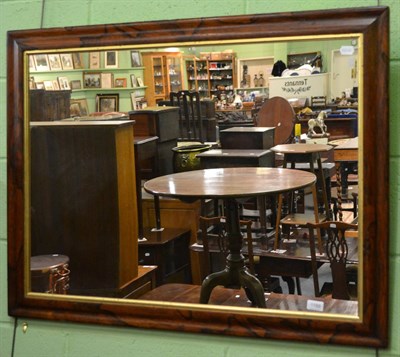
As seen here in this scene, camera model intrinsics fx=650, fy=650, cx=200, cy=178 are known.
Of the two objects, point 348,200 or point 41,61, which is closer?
point 348,200

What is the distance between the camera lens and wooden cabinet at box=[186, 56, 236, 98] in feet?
5.10

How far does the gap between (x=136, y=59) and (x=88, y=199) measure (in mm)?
383

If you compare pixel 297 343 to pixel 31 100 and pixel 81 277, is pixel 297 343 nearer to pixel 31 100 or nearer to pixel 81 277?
pixel 81 277

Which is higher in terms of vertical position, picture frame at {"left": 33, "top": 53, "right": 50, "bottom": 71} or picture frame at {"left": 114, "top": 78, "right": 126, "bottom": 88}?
picture frame at {"left": 33, "top": 53, "right": 50, "bottom": 71}

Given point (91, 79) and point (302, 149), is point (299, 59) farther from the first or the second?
point (91, 79)

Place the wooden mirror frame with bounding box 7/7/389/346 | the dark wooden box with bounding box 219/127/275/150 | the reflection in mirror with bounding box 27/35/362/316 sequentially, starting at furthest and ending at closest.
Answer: the dark wooden box with bounding box 219/127/275/150 → the reflection in mirror with bounding box 27/35/362/316 → the wooden mirror frame with bounding box 7/7/389/346

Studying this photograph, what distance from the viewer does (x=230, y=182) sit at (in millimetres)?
1596

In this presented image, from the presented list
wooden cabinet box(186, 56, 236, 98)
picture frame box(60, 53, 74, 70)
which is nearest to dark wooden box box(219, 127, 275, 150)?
wooden cabinet box(186, 56, 236, 98)

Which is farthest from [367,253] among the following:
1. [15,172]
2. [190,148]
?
[15,172]

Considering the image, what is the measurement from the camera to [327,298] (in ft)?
4.99

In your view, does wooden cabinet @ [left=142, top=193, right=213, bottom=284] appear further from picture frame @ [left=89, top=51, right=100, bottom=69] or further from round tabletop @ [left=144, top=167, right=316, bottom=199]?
picture frame @ [left=89, top=51, right=100, bottom=69]

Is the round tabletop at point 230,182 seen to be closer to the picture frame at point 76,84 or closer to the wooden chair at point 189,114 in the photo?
the wooden chair at point 189,114

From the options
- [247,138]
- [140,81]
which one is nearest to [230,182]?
[247,138]

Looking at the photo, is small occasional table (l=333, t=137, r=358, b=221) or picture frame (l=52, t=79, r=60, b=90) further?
picture frame (l=52, t=79, r=60, b=90)
